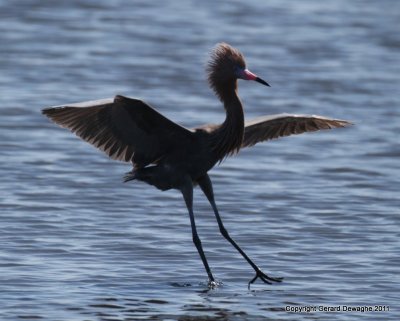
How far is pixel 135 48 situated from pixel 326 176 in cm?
746

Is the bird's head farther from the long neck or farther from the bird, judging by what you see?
the long neck

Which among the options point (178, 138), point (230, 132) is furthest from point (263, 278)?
point (178, 138)

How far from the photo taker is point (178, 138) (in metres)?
9.70

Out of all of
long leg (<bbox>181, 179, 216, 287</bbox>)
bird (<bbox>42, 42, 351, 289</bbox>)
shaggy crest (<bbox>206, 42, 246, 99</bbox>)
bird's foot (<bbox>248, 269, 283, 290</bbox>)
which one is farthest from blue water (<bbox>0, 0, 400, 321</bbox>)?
shaggy crest (<bbox>206, 42, 246, 99</bbox>)

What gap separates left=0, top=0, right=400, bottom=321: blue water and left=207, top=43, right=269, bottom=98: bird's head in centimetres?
148

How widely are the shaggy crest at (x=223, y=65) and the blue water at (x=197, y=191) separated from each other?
1477 millimetres

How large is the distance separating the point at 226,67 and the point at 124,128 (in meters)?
0.99

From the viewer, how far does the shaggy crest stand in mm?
9773

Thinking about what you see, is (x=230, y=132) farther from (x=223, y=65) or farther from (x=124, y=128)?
(x=124, y=128)

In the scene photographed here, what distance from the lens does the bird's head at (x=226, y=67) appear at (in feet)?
32.0

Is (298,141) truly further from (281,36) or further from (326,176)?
(281,36)

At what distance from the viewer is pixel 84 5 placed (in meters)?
23.2

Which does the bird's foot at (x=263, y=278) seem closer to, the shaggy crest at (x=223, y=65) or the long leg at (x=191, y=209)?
the long leg at (x=191, y=209)

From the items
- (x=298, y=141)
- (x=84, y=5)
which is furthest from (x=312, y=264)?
(x=84, y=5)
